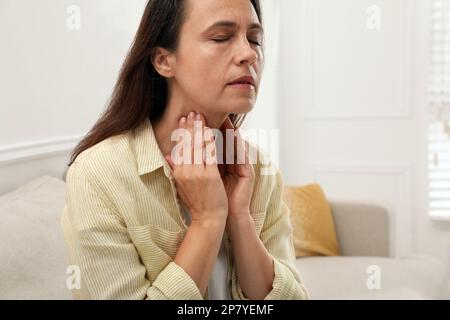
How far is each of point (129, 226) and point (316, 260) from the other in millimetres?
1530

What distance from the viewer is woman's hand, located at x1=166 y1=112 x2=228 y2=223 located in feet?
2.99

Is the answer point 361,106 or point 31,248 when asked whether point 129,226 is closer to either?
point 31,248

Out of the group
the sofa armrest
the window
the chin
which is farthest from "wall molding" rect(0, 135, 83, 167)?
the window

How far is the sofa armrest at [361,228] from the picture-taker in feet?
7.63

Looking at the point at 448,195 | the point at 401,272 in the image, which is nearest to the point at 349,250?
the point at 401,272

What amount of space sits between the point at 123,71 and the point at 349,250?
165cm

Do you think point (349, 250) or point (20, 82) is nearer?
point (20, 82)

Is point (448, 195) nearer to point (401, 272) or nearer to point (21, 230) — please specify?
point (401, 272)

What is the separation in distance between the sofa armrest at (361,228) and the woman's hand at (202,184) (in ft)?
4.96

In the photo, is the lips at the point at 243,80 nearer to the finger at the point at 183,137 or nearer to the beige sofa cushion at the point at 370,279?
the finger at the point at 183,137

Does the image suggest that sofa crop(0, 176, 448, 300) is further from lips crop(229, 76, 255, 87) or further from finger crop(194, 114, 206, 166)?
lips crop(229, 76, 255, 87)

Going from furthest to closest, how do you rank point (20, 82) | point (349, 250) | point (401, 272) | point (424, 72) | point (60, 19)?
point (424, 72)
point (349, 250)
point (401, 272)
point (60, 19)
point (20, 82)

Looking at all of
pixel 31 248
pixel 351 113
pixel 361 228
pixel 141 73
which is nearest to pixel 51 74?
pixel 31 248

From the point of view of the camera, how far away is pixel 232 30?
3.04ft
